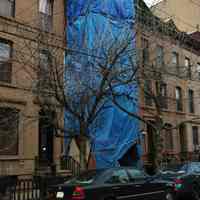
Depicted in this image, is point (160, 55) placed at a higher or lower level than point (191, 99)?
higher

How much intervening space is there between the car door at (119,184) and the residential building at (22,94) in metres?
6.09

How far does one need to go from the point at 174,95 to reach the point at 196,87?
408 centimetres

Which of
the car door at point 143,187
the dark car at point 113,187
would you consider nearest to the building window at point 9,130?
the dark car at point 113,187

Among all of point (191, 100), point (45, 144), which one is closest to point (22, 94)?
point (45, 144)

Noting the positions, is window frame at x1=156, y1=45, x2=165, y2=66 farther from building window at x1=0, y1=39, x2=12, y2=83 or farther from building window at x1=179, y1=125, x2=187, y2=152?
building window at x1=179, y1=125, x2=187, y2=152

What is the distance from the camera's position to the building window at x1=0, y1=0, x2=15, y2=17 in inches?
706

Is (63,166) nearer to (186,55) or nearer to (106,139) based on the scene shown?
(106,139)

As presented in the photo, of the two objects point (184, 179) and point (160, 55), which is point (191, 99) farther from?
point (184, 179)

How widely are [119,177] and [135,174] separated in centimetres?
91

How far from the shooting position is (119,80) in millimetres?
14039

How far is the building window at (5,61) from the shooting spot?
17.3m

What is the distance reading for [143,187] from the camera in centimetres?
1129

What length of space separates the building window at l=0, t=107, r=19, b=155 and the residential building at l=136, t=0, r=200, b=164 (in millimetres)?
6394

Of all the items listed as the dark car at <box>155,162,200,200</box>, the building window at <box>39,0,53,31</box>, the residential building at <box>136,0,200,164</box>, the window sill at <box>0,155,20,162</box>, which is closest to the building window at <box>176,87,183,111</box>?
the residential building at <box>136,0,200,164</box>
